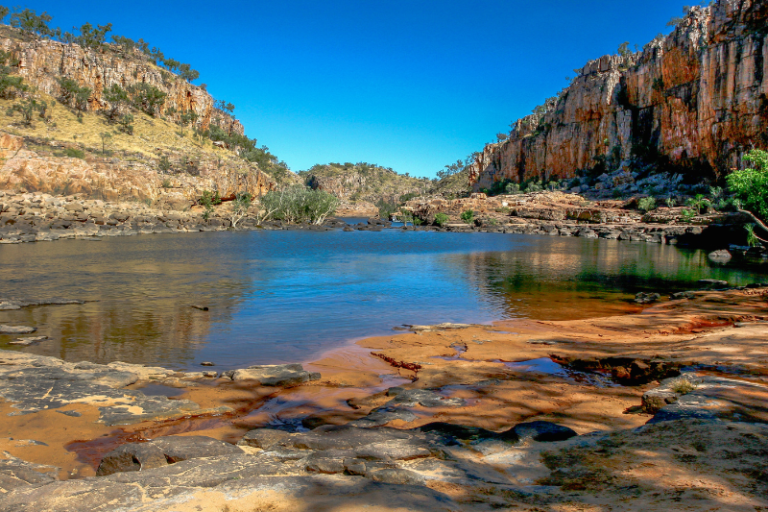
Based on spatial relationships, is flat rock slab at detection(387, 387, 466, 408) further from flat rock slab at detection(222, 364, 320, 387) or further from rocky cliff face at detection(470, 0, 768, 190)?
rocky cliff face at detection(470, 0, 768, 190)

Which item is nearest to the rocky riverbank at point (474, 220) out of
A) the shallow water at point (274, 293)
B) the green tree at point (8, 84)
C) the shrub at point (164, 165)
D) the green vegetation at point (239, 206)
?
the green vegetation at point (239, 206)

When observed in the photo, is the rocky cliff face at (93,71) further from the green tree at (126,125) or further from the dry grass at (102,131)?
the green tree at (126,125)

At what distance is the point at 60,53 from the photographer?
69.5 metres

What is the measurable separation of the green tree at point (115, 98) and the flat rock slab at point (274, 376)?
249 feet

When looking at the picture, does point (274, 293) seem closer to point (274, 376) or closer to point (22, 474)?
point (274, 376)

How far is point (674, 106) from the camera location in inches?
2616

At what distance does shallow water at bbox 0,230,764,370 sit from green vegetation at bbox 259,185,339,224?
3857 centimetres

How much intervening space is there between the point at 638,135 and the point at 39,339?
8435 centimetres

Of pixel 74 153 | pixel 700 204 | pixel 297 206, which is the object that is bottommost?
pixel 700 204

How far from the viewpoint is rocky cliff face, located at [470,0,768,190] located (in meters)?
54.7

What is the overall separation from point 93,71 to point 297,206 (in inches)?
1512

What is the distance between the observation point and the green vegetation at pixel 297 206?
70.1m

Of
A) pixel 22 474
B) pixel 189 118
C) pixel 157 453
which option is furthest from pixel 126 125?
pixel 157 453

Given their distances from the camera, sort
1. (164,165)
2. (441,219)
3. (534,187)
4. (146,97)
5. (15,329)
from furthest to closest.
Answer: (534,187)
(441,219)
(146,97)
(164,165)
(15,329)
